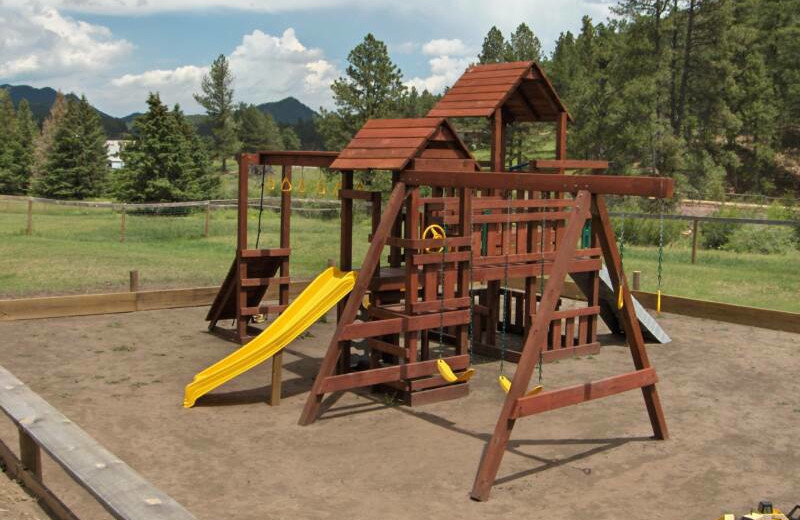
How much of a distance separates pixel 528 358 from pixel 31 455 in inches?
149

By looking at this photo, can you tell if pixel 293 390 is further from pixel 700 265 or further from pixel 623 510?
pixel 700 265

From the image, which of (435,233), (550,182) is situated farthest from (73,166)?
(550,182)

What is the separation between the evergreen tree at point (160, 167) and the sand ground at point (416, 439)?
27.4 m

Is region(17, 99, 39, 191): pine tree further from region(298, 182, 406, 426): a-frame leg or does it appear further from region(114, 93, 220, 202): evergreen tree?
region(298, 182, 406, 426): a-frame leg

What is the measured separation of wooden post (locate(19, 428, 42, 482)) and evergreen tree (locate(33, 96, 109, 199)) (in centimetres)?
4802

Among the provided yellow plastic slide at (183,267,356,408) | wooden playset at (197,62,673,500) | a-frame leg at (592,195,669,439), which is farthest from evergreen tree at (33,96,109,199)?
a-frame leg at (592,195,669,439)

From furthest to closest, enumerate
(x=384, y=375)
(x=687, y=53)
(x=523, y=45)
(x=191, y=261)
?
(x=523, y=45), (x=687, y=53), (x=191, y=261), (x=384, y=375)

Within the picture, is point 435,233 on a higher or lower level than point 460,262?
higher

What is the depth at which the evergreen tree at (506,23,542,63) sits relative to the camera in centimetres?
4941

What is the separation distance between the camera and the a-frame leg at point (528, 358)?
6633 mm

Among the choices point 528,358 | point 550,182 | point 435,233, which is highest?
point 550,182

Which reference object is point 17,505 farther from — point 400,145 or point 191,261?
point 191,261

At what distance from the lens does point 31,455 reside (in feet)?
19.3

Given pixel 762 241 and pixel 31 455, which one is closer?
pixel 31 455
